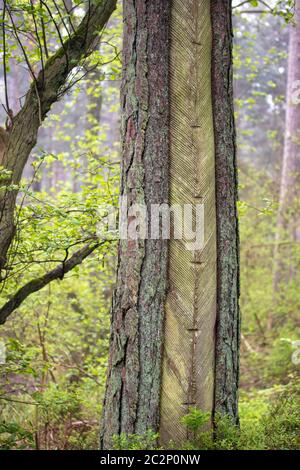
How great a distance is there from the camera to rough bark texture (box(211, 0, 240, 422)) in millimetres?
3791

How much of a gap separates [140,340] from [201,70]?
1.94 metres

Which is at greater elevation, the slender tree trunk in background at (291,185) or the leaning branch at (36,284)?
the slender tree trunk in background at (291,185)

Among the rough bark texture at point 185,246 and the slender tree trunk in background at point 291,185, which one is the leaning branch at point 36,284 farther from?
the slender tree trunk in background at point 291,185

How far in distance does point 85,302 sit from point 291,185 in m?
5.83

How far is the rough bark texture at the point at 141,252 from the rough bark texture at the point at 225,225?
1.39 feet

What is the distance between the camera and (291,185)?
1179 cm

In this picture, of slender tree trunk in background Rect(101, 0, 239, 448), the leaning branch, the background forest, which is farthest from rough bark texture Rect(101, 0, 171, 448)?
the leaning branch

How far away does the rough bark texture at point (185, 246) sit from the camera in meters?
3.60

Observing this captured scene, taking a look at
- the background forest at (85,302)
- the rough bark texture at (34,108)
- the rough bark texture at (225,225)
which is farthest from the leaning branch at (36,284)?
the rough bark texture at (225,225)

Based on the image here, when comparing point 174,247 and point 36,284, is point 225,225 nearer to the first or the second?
point 174,247

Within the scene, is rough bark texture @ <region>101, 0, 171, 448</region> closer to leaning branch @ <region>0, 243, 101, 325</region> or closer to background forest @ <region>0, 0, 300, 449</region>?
background forest @ <region>0, 0, 300, 449</region>

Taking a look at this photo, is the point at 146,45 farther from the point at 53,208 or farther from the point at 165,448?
the point at 165,448

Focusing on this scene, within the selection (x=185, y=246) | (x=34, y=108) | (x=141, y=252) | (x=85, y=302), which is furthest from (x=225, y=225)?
(x=85, y=302)

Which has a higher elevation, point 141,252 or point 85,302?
point 141,252
